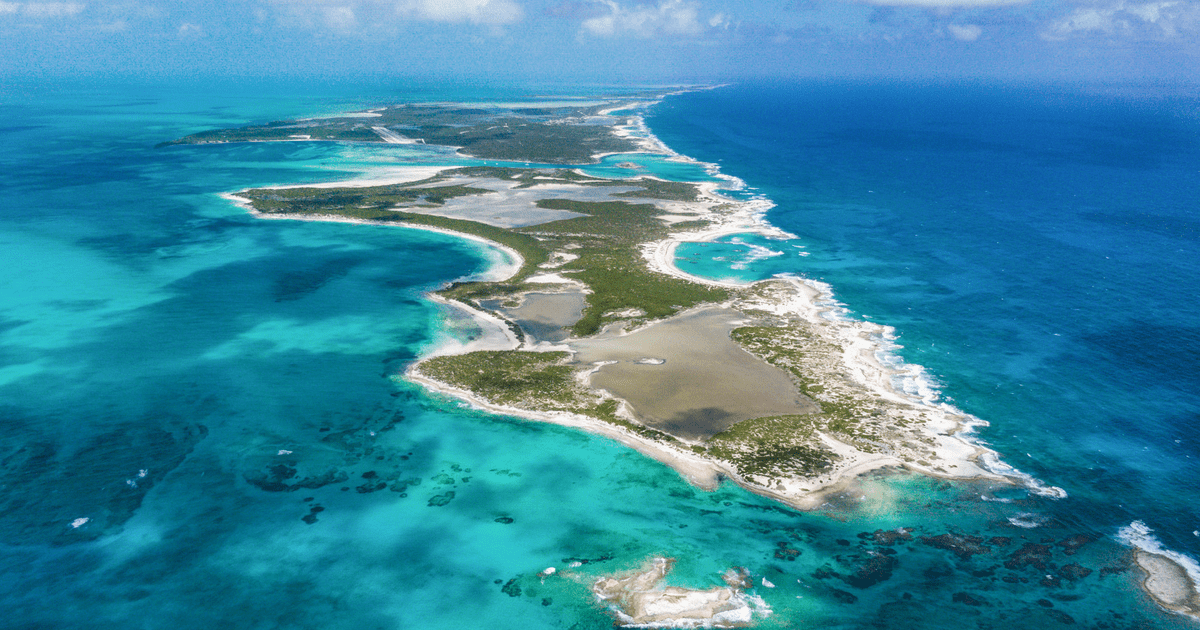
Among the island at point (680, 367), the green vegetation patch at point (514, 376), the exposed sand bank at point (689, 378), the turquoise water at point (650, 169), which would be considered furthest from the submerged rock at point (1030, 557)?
the turquoise water at point (650, 169)

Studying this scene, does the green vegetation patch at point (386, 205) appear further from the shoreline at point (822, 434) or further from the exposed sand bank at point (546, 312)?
the exposed sand bank at point (546, 312)

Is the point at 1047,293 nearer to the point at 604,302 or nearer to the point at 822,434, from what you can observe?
the point at 822,434

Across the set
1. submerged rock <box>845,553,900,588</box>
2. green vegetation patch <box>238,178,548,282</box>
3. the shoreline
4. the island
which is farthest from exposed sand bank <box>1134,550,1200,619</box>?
green vegetation patch <box>238,178,548,282</box>

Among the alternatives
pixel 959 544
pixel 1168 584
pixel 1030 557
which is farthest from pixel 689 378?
pixel 1168 584

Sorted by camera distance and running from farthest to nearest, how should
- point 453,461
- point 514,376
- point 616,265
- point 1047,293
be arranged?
point 616,265 < point 1047,293 < point 514,376 < point 453,461

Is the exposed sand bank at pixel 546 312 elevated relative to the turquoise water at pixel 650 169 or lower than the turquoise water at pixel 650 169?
lower

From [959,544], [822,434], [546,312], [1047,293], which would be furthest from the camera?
[1047,293]

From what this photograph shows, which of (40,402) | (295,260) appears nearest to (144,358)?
(40,402)

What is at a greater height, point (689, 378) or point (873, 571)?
point (689, 378)
